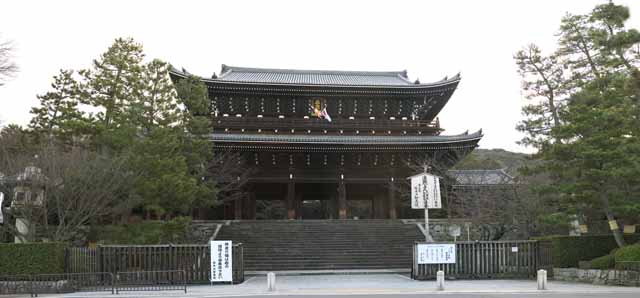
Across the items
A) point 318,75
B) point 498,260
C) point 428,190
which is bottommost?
point 498,260

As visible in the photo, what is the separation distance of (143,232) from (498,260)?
1373 cm

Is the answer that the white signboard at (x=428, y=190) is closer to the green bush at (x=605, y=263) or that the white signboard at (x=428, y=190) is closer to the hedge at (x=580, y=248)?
the hedge at (x=580, y=248)

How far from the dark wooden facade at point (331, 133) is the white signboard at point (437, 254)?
37.5 feet

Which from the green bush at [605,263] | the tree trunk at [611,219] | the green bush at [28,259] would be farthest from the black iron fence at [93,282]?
the tree trunk at [611,219]

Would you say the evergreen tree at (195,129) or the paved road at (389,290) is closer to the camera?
the paved road at (389,290)

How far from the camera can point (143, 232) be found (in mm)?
21609

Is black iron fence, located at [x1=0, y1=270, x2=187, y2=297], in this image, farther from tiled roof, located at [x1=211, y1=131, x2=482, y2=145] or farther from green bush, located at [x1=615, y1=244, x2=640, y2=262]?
green bush, located at [x1=615, y1=244, x2=640, y2=262]

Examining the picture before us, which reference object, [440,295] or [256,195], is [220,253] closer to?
[440,295]

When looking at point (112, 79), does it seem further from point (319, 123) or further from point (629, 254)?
point (629, 254)

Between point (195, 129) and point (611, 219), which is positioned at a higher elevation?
point (195, 129)

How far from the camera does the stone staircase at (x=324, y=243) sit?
2519 centimetres

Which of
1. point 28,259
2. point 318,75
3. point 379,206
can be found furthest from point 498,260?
point 318,75

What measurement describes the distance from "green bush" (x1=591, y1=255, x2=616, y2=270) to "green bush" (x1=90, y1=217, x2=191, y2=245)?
50.0 feet

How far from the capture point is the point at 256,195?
131 feet
